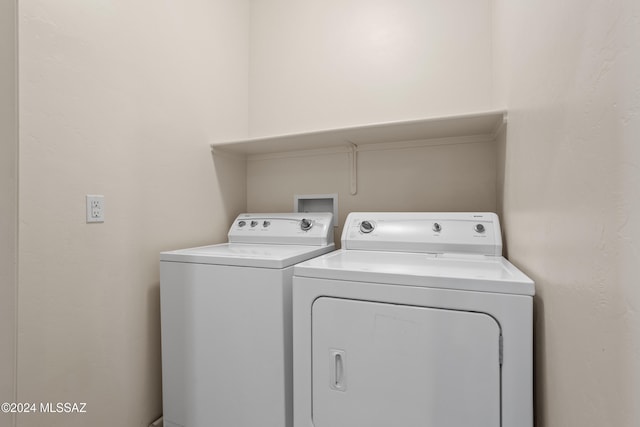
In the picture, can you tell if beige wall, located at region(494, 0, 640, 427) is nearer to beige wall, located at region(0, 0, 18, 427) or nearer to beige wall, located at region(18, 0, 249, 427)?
beige wall, located at region(0, 0, 18, 427)

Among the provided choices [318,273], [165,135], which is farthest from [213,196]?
[318,273]

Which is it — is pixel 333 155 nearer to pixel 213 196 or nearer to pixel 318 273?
pixel 213 196

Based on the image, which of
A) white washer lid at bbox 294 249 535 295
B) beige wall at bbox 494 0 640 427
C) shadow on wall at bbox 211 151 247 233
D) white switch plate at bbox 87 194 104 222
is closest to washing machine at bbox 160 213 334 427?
white washer lid at bbox 294 249 535 295

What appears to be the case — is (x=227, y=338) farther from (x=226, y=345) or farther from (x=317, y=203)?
(x=317, y=203)

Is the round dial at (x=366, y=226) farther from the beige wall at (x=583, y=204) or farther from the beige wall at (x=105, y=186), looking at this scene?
the beige wall at (x=105, y=186)

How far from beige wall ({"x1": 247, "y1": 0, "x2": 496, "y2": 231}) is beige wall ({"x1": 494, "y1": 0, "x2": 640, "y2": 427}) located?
730 mm

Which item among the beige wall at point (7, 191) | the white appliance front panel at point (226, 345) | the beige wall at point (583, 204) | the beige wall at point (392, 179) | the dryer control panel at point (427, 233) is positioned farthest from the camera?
the beige wall at point (392, 179)

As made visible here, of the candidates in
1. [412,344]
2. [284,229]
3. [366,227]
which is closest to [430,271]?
[412,344]

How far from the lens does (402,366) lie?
96 cm

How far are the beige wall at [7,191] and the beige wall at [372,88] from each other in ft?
5.32

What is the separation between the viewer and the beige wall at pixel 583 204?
0.47 meters

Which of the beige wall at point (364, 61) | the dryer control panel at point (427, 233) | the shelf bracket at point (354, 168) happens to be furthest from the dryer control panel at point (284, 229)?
the beige wall at point (364, 61)

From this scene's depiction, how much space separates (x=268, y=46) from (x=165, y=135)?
1174 millimetres

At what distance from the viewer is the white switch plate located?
126 centimetres
